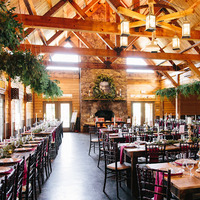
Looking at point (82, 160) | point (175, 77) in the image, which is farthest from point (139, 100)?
point (82, 160)

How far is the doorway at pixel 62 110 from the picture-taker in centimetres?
1542

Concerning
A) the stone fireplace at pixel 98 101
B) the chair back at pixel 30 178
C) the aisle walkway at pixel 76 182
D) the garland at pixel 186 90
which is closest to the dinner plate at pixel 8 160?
the chair back at pixel 30 178

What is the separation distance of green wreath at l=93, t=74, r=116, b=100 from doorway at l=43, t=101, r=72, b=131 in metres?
2.45

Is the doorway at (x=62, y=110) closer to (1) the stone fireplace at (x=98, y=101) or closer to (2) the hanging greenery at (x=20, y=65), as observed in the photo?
(1) the stone fireplace at (x=98, y=101)

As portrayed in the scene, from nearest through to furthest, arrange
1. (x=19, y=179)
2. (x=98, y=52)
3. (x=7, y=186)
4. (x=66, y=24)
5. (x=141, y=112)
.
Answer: (x=7, y=186) → (x=19, y=179) → (x=66, y=24) → (x=98, y=52) → (x=141, y=112)

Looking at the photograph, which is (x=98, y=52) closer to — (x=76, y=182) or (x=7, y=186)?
(x=76, y=182)

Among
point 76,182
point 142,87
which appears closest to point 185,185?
point 76,182

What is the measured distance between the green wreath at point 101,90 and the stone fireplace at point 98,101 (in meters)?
→ 0.34

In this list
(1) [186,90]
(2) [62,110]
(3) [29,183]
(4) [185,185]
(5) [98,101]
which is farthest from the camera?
(2) [62,110]

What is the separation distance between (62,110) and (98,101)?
9.48ft

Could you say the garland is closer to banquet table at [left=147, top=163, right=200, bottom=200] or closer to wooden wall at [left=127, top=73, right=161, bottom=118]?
wooden wall at [left=127, top=73, right=161, bottom=118]

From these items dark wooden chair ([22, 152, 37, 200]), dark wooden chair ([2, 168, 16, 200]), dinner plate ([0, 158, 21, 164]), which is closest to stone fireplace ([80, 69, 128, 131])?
dark wooden chair ([22, 152, 37, 200])

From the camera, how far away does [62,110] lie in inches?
614

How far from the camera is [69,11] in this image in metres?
12.7
